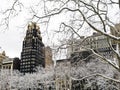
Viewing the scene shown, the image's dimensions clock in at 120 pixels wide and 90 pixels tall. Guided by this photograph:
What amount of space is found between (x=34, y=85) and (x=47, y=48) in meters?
47.9

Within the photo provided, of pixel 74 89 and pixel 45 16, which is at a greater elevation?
pixel 45 16

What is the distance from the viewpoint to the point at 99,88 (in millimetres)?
44781

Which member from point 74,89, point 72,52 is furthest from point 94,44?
point 74,89

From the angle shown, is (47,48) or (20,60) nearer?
(47,48)

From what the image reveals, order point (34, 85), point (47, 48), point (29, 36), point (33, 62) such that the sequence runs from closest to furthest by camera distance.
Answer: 1. point (47, 48)
2. point (29, 36)
3. point (34, 85)
4. point (33, 62)

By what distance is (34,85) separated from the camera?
56938 mm

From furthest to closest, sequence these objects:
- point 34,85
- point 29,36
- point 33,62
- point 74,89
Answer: point 33,62 < point 34,85 < point 74,89 < point 29,36

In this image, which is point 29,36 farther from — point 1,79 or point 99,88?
point 1,79

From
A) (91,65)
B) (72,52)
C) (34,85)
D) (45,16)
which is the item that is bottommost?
(34,85)

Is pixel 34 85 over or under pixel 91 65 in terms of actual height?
under

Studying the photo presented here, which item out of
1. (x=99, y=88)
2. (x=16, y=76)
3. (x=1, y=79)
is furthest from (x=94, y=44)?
(x=16, y=76)

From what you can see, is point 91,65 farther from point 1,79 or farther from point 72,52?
point 1,79

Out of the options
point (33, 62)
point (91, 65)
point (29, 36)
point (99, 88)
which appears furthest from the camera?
point (33, 62)

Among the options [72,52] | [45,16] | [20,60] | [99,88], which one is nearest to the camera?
[45,16]
